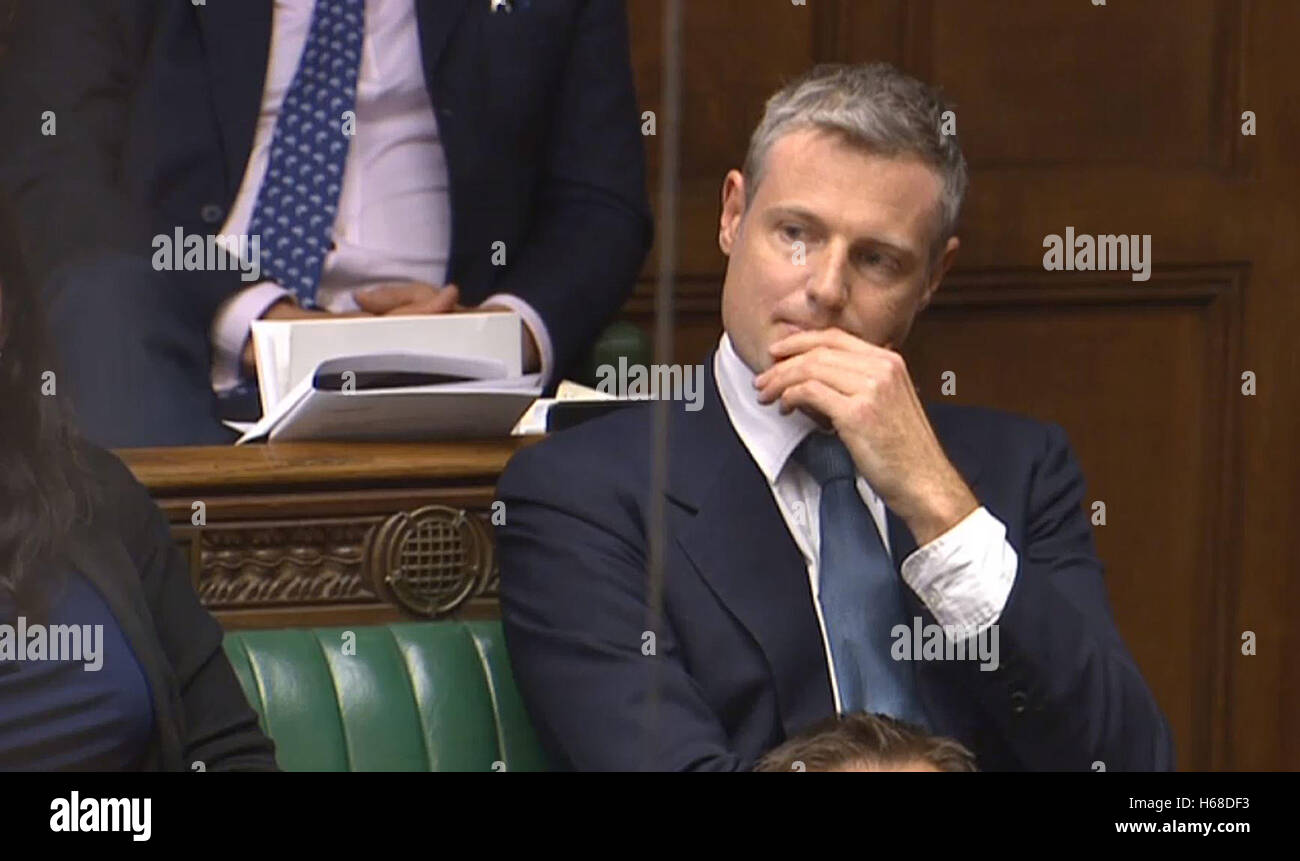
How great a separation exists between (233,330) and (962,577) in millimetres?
847

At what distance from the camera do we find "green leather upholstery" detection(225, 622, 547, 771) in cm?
189

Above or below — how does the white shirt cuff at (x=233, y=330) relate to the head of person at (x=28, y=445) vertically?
above

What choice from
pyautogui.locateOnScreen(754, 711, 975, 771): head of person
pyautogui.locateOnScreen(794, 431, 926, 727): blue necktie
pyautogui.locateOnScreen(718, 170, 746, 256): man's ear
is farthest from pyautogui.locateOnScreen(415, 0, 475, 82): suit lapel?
pyautogui.locateOnScreen(754, 711, 975, 771): head of person

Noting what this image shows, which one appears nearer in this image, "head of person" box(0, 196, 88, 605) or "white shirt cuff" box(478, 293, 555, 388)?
"head of person" box(0, 196, 88, 605)

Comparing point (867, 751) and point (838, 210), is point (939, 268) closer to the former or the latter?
point (838, 210)

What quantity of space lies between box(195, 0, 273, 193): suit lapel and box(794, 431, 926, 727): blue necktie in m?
0.83

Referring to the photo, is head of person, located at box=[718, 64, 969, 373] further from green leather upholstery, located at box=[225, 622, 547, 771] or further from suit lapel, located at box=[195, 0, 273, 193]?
suit lapel, located at box=[195, 0, 273, 193]

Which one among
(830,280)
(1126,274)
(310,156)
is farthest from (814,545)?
(1126,274)

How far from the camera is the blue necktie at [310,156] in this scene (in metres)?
2.45

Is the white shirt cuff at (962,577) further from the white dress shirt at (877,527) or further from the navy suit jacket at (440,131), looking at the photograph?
the navy suit jacket at (440,131)

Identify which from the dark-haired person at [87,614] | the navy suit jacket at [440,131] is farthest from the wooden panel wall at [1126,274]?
the dark-haired person at [87,614]

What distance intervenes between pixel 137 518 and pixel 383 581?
0.81 ft

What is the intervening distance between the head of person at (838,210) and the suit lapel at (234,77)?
0.68 meters
